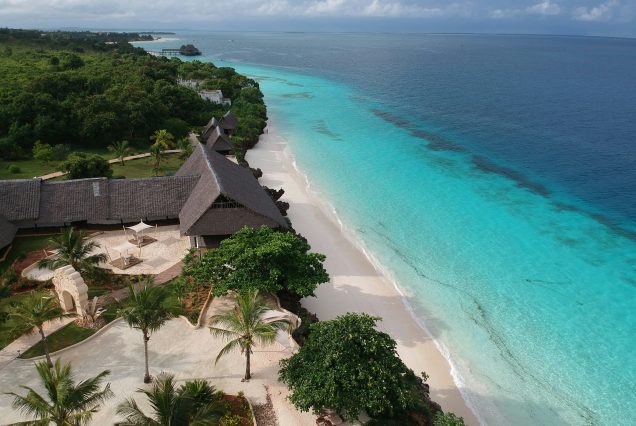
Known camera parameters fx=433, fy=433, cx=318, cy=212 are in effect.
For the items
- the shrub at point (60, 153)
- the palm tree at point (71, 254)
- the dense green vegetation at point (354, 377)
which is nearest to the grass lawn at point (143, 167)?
the shrub at point (60, 153)

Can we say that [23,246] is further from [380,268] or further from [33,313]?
[380,268]

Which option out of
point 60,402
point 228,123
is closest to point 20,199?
point 60,402

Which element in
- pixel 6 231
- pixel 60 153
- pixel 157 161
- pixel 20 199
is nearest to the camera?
pixel 6 231

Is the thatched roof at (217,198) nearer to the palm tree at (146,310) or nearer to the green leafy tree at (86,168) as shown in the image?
the palm tree at (146,310)

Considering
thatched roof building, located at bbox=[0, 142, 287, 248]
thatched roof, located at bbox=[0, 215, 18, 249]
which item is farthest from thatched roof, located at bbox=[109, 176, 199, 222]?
thatched roof, located at bbox=[0, 215, 18, 249]

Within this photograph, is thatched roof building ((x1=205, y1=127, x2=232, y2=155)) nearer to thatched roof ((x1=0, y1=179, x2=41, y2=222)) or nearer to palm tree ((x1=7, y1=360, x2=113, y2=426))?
thatched roof ((x1=0, y1=179, x2=41, y2=222))

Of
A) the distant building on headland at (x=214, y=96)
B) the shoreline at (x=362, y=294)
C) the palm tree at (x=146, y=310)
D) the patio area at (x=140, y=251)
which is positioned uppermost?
the distant building on headland at (x=214, y=96)
